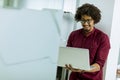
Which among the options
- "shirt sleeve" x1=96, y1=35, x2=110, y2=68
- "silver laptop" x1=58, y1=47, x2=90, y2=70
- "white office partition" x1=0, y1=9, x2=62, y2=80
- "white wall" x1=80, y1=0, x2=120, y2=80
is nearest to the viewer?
"white office partition" x1=0, y1=9, x2=62, y2=80

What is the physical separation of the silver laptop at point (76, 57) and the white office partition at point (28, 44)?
2.61 ft

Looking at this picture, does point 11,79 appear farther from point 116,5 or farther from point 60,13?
point 116,5

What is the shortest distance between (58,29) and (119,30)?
A: 1.49m

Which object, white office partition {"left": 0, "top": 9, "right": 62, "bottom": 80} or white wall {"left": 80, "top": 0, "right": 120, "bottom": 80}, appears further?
white wall {"left": 80, "top": 0, "right": 120, "bottom": 80}

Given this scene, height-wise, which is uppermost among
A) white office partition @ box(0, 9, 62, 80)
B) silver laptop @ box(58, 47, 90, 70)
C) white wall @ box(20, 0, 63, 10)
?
white wall @ box(20, 0, 63, 10)

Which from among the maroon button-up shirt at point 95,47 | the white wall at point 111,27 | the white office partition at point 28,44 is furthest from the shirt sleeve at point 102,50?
the white office partition at point 28,44

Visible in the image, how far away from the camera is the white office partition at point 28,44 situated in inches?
24.5

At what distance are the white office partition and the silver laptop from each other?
80 cm

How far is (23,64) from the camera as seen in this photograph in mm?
663

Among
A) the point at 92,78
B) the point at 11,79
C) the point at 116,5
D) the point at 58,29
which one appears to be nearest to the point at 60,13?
the point at 58,29

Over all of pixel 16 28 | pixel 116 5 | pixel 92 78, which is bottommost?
pixel 92 78

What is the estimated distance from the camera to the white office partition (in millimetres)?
623

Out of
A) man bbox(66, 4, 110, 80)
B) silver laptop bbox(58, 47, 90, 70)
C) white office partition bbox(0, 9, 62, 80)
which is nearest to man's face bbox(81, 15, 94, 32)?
man bbox(66, 4, 110, 80)

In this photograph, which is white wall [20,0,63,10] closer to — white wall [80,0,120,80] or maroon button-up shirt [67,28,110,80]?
maroon button-up shirt [67,28,110,80]
